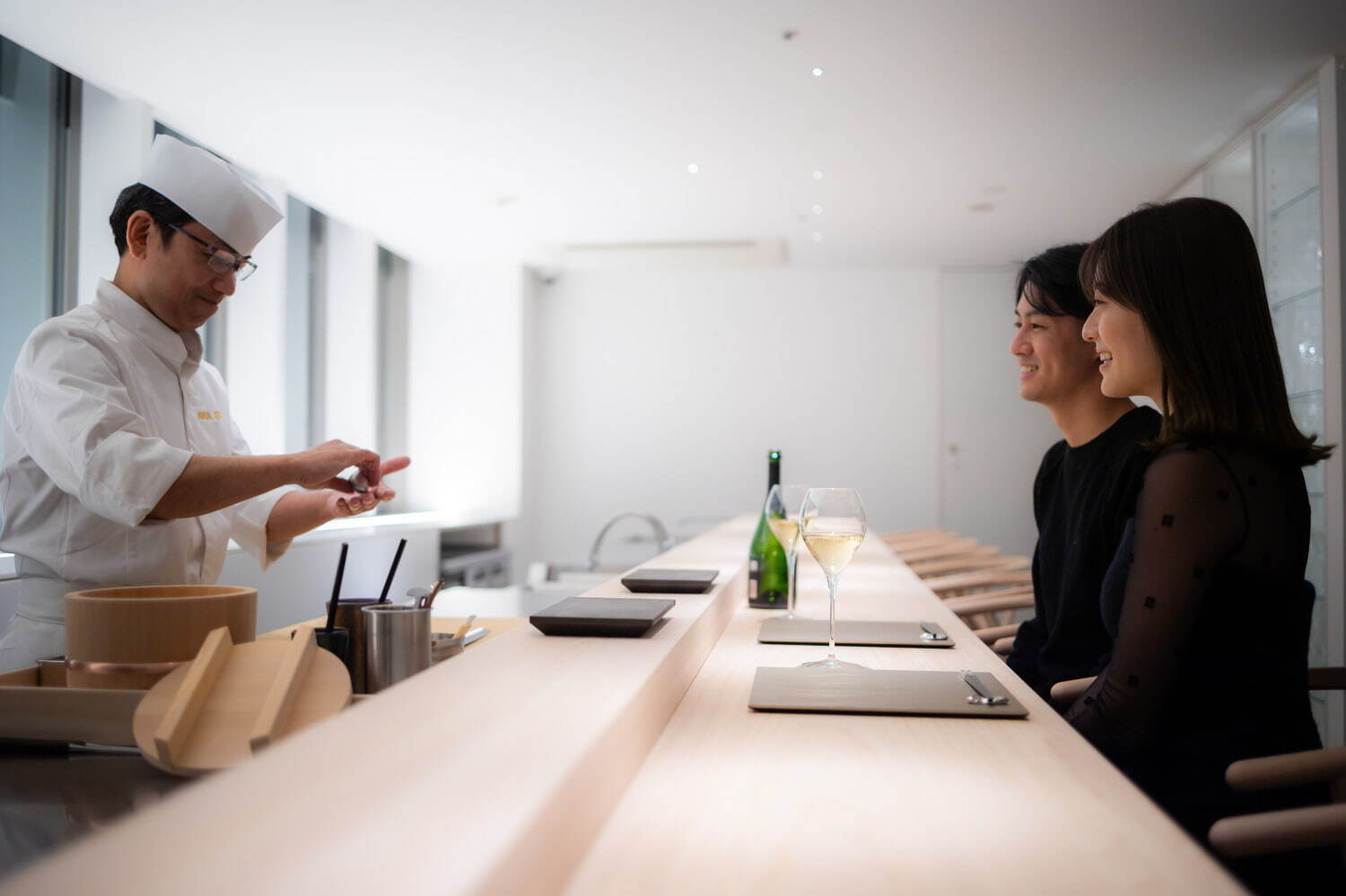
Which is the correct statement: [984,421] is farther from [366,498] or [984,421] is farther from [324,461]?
[324,461]

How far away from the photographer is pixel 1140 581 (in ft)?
4.13

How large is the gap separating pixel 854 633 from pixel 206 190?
149 centimetres

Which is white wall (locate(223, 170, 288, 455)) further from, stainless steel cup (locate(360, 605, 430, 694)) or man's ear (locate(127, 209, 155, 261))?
stainless steel cup (locate(360, 605, 430, 694))

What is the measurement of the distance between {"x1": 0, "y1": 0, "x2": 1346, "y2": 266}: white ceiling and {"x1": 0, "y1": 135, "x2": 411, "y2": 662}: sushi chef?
1844 mm

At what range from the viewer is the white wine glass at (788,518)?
185cm

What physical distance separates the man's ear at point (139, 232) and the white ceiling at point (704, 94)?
1866 millimetres

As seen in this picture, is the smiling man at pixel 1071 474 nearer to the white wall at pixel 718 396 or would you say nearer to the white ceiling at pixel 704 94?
the white ceiling at pixel 704 94

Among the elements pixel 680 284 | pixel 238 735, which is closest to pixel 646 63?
pixel 238 735

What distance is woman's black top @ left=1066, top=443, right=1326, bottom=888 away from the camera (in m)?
1.24

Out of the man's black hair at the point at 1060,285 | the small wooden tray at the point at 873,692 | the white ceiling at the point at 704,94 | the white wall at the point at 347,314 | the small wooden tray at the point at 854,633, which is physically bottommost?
the small wooden tray at the point at 854,633

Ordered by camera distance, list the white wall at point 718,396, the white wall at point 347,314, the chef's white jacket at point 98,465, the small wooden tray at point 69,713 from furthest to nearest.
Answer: the white wall at point 718,396 < the white wall at point 347,314 < the chef's white jacket at point 98,465 < the small wooden tray at point 69,713

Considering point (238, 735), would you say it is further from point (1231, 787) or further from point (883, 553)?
point (883, 553)

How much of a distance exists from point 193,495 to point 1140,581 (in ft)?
4.81

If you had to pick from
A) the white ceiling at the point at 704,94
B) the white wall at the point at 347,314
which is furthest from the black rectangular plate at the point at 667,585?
the white wall at the point at 347,314
